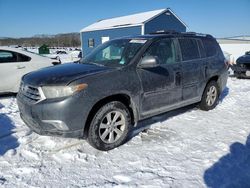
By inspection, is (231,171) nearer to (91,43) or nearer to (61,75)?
(61,75)

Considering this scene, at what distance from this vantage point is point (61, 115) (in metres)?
3.40

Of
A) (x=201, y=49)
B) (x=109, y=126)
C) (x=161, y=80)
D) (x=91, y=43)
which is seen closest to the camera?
(x=109, y=126)

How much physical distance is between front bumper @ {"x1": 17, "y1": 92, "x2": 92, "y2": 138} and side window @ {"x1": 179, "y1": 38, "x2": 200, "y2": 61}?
8.24 feet

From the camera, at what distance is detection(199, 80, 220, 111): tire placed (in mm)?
5773

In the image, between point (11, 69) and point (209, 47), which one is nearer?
point (209, 47)

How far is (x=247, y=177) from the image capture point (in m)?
3.20

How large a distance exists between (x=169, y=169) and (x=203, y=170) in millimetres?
450

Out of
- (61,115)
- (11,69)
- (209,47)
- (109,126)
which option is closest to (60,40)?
(11,69)

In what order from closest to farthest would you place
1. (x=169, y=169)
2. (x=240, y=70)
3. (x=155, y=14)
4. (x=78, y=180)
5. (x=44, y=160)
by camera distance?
(x=78, y=180)
(x=169, y=169)
(x=44, y=160)
(x=240, y=70)
(x=155, y=14)

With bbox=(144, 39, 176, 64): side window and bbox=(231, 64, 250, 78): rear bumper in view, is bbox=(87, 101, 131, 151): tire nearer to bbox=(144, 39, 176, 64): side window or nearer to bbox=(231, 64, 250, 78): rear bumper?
bbox=(144, 39, 176, 64): side window

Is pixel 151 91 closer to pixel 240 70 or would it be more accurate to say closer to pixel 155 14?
pixel 240 70

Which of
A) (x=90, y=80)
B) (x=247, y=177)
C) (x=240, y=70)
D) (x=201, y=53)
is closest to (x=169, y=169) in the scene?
(x=247, y=177)

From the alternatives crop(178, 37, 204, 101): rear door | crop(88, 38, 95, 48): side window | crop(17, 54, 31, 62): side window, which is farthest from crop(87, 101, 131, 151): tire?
crop(88, 38, 95, 48): side window

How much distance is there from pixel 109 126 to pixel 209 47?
3.36 m
